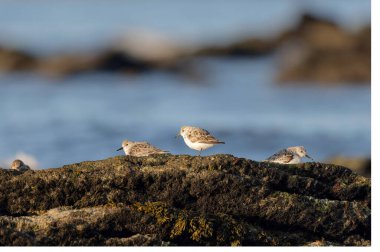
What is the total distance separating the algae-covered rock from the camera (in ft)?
26.5

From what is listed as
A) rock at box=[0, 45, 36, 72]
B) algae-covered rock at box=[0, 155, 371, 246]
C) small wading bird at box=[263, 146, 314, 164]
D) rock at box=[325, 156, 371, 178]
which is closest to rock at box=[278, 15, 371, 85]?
rock at box=[0, 45, 36, 72]

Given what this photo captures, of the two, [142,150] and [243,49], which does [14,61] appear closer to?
[243,49]

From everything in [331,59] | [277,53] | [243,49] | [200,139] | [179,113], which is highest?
[243,49]

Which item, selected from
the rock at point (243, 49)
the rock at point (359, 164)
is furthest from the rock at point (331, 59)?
the rock at point (359, 164)

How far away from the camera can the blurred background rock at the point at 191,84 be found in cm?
3136

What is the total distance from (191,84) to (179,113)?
26.9 feet

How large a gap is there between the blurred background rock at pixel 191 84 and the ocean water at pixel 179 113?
0.21ft

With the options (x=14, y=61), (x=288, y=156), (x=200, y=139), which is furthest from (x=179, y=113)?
(x=288, y=156)

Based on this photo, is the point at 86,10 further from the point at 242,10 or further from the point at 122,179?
the point at 122,179

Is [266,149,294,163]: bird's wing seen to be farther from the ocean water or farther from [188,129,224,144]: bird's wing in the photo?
the ocean water

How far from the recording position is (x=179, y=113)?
36.9 m

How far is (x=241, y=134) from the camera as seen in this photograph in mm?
31594

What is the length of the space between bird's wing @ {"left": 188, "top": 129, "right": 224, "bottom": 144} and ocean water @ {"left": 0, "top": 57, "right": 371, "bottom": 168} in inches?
474
